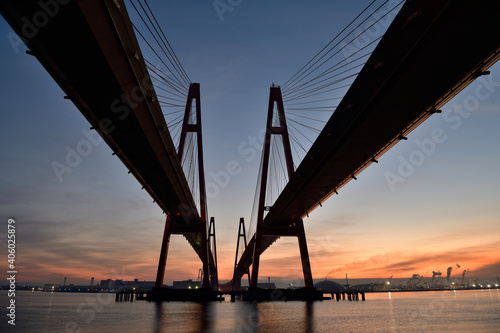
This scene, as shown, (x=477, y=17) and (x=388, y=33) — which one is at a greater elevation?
(x=388, y=33)

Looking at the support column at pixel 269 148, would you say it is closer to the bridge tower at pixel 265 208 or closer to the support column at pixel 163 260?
the bridge tower at pixel 265 208

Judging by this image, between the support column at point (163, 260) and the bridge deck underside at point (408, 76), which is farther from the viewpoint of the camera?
the support column at point (163, 260)

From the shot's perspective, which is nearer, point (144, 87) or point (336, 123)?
point (144, 87)

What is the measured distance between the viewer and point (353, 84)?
57.0ft

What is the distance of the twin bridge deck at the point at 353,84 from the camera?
11.1 metres

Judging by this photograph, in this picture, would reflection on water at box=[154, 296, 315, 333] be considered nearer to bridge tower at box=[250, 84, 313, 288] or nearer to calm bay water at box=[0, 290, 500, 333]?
calm bay water at box=[0, 290, 500, 333]

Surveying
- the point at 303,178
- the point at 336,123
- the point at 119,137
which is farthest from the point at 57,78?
the point at 303,178

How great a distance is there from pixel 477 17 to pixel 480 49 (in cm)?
200

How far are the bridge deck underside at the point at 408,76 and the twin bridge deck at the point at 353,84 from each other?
4 cm

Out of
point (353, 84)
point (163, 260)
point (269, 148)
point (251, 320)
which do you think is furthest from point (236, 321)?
point (269, 148)

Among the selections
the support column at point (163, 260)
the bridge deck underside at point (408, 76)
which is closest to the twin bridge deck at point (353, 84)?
the bridge deck underside at point (408, 76)

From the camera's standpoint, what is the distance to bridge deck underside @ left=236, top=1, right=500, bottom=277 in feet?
37.8

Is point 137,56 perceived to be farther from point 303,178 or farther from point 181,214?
point 181,214

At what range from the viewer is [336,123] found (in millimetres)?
20984
